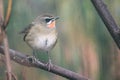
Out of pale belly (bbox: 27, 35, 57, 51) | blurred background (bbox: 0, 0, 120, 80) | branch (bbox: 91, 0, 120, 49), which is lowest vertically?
pale belly (bbox: 27, 35, 57, 51)

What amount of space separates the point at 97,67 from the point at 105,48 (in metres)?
0.15

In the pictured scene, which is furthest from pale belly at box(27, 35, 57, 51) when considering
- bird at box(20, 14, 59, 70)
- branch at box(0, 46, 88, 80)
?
branch at box(0, 46, 88, 80)

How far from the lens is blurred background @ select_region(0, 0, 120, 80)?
6.65 ft

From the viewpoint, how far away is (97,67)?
208 centimetres

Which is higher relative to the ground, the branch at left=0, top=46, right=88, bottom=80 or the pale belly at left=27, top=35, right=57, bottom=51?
the branch at left=0, top=46, right=88, bottom=80

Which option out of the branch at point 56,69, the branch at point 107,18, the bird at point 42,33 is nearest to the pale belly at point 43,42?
the bird at point 42,33

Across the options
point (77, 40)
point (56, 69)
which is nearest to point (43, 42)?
point (77, 40)

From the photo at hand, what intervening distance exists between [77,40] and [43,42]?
0.42 m

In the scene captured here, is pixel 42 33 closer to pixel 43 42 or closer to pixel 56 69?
pixel 43 42

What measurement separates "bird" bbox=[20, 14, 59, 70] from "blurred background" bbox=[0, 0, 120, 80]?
0.04 metres

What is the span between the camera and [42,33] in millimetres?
2648

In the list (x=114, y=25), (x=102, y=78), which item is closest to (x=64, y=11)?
(x=102, y=78)

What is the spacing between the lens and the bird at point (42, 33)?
2488 mm

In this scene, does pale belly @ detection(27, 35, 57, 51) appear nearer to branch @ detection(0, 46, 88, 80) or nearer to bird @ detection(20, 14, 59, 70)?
bird @ detection(20, 14, 59, 70)
